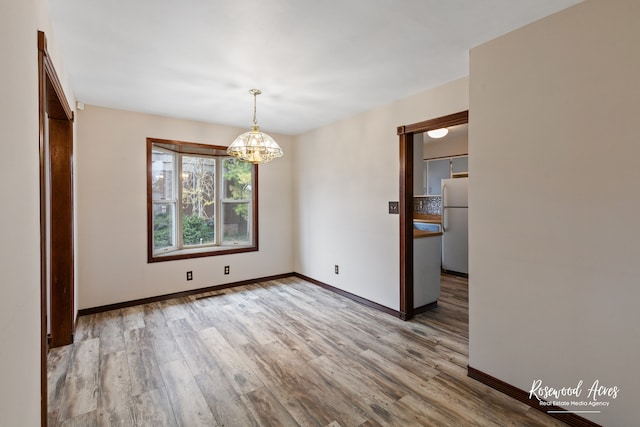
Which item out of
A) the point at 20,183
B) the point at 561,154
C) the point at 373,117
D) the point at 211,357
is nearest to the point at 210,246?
the point at 211,357

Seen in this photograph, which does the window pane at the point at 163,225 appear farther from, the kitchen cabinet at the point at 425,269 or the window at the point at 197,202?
the kitchen cabinet at the point at 425,269

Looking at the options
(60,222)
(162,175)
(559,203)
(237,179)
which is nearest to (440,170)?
(237,179)

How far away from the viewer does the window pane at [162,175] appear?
4.00 meters

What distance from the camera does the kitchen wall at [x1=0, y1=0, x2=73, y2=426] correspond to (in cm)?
94

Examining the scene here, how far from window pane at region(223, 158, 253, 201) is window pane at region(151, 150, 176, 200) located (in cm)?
78

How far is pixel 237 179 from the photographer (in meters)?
4.79

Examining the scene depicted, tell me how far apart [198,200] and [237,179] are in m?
0.69

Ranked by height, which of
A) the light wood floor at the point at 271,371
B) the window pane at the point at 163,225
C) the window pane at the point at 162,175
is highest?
the window pane at the point at 162,175

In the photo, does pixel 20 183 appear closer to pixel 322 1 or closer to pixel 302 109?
pixel 322 1

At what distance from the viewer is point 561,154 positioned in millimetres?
1780

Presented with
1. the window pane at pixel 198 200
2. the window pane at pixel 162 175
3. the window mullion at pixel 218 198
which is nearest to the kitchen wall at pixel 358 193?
the window mullion at pixel 218 198

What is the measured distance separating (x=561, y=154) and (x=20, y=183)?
270 centimetres

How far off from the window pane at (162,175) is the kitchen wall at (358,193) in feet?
6.29

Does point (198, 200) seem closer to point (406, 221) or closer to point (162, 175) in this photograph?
point (162, 175)
